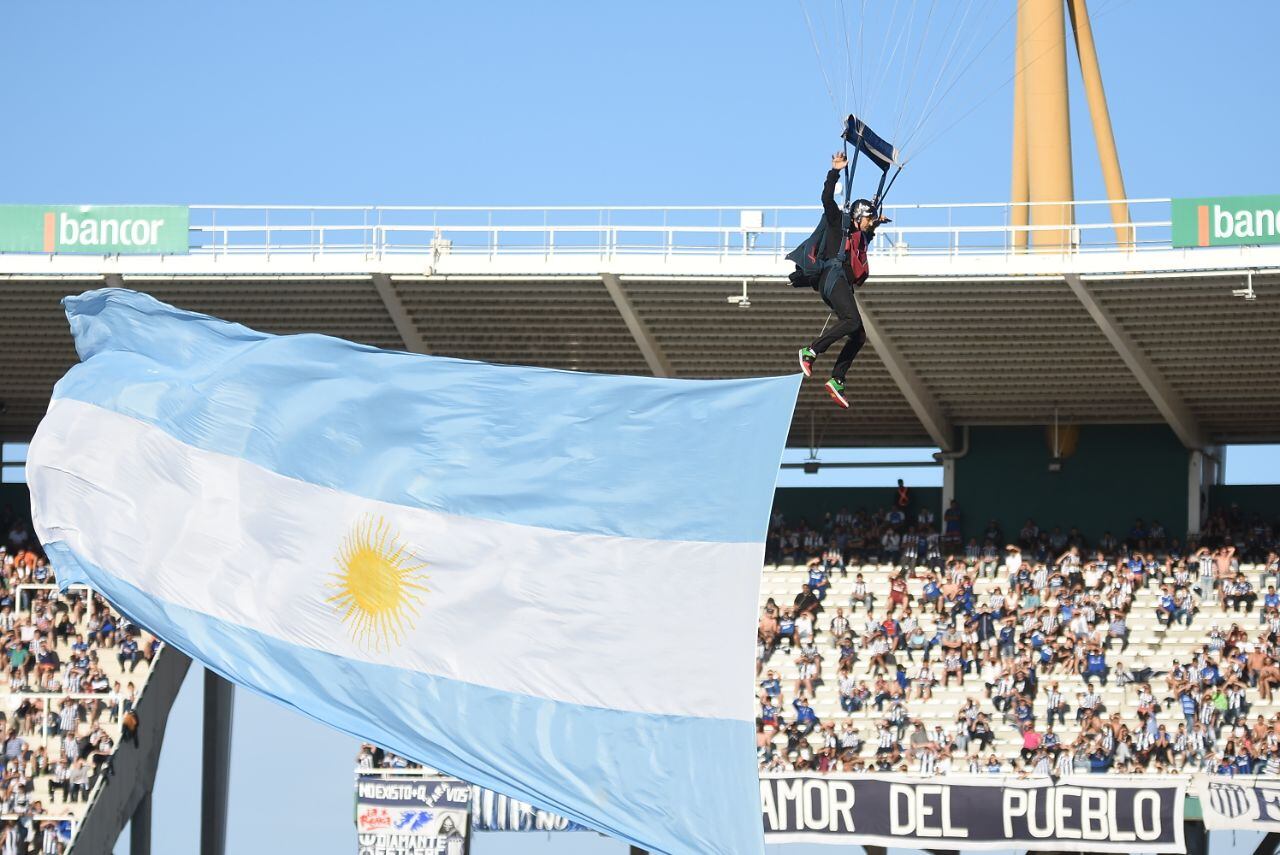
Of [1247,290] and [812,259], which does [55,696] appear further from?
[812,259]

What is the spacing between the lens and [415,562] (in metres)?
12.2

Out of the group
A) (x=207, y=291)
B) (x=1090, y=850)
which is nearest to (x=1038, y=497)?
(x=1090, y=850)

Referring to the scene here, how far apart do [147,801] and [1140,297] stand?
19439 mm

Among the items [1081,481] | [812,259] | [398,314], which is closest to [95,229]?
[398,314]

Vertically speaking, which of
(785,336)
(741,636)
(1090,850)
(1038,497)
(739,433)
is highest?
(785,336)

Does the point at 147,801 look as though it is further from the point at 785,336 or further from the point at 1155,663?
the point at 1155,663

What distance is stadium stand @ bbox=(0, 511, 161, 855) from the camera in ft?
102

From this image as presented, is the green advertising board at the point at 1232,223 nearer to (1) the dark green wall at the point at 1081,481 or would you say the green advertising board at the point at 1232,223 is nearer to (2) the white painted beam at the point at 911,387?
(2) the white painted beam at the point at 911,387

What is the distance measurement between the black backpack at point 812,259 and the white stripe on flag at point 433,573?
365cm

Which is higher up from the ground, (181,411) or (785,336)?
(785,336)

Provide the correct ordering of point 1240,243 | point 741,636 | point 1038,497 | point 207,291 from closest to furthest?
point 741,636 → point 1240,243 → point 207,291 → point 1038,497

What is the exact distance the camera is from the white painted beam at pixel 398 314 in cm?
3412

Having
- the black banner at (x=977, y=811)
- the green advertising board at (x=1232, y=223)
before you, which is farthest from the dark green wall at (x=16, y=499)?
the green advertising board at (x=1232, y=223)

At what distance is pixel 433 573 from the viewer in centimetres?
1216
